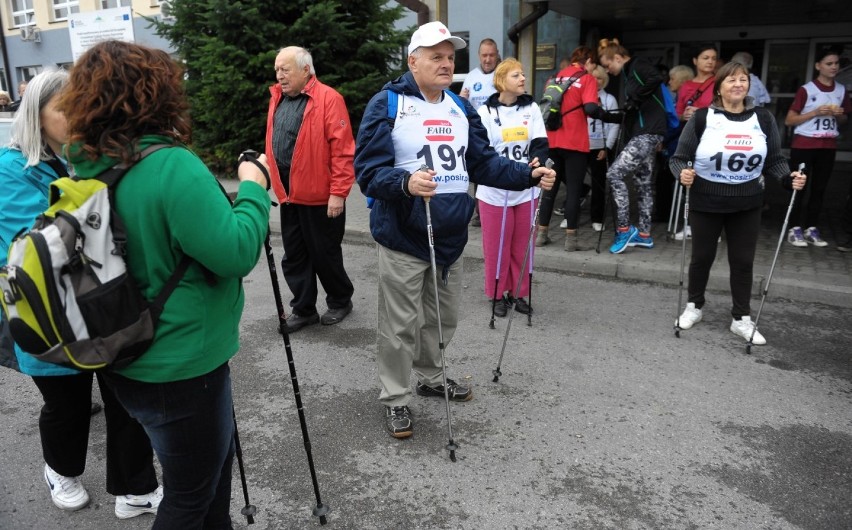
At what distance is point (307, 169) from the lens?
500 centimetres

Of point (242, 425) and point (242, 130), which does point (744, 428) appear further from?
point (242, 130)

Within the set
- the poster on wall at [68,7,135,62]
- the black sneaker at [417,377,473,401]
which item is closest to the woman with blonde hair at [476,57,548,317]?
the black sneaker at [417,377,473,401]

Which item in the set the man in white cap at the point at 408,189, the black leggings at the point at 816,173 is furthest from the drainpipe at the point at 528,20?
the man in white cap at the point at 408,189

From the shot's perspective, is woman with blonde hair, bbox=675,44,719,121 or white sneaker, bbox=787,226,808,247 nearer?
woman with blonde hair, bbox=675,44,719,121

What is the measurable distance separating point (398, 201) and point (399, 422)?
1207mm

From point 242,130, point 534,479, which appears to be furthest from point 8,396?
point 242,130

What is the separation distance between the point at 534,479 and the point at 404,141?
5.95 ft

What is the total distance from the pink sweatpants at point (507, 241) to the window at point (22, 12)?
23.6m

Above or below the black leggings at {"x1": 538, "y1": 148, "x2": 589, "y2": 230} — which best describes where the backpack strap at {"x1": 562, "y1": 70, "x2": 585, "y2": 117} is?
above

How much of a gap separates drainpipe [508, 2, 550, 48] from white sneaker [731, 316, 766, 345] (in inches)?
244

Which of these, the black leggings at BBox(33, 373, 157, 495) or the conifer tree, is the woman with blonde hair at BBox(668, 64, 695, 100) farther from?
the black leggings at BBox(33, 373, 157, 495)

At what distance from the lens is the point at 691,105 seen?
7.18m

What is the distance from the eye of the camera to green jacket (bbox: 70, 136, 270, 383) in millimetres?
1851

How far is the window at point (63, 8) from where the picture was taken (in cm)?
2123
